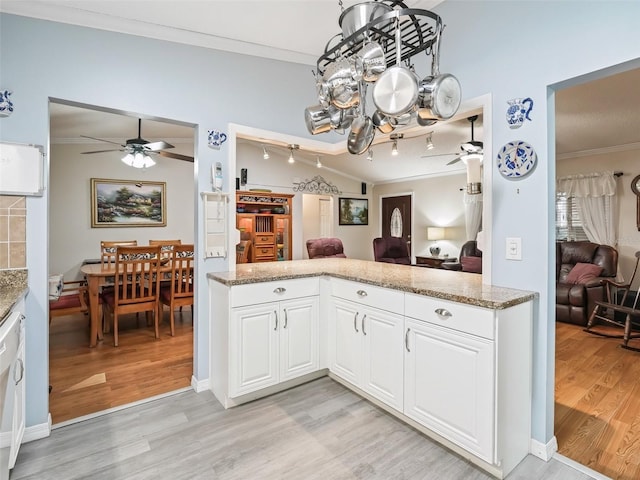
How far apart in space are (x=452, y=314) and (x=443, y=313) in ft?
0.17

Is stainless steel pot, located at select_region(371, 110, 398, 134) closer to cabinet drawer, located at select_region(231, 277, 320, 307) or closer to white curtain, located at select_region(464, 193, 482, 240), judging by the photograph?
cabinet drawer, located at select_region(231, 277, 320, 307)

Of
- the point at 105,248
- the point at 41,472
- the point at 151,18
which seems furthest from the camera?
the point at 105,248

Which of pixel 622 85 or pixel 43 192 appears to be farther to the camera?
pixel 622 85

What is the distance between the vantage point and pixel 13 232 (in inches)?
75.9

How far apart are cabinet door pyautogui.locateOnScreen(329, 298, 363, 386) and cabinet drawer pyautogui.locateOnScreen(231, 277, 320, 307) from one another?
220mm

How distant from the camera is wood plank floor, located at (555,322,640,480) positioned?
5.98 ft

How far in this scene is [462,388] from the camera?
1705 millimetres

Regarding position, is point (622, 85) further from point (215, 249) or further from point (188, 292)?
point (188, 292)

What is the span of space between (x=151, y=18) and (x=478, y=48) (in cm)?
213

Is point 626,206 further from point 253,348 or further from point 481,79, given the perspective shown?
point 253,348

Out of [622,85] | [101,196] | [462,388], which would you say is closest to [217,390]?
[462,388]

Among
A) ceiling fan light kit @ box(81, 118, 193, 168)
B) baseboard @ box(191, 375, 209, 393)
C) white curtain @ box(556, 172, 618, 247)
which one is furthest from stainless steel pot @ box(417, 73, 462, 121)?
white curtain @ box(556, 172, 618, 247)

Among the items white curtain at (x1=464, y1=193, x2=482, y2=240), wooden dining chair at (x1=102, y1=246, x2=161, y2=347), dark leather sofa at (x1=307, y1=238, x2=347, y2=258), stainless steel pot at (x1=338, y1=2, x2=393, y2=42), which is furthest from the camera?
dark leather sofa at (x1=307, y1=238, x2=347, y2=258)

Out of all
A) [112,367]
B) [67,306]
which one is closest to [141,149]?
[67,306]
